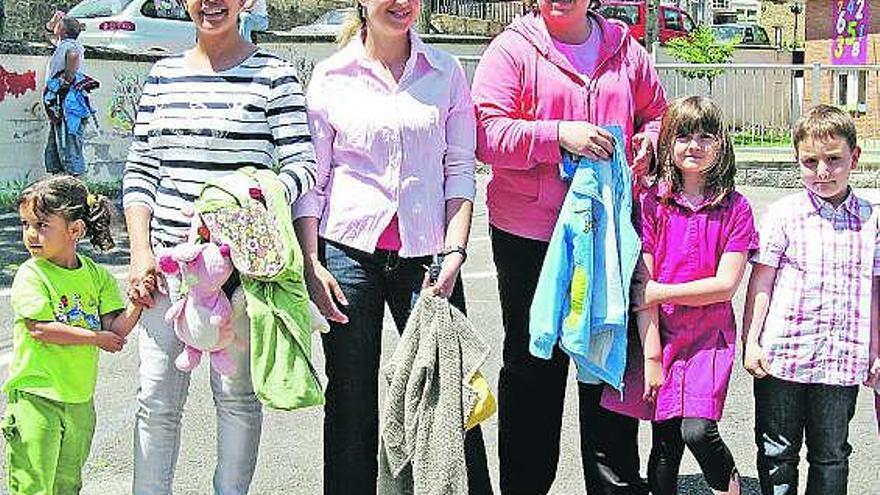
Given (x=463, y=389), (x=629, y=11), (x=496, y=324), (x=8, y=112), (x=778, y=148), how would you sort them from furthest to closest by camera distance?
1. (x=629, y=11)
2. (x=778, y=148)
3. (x=8, y=112)
4. (x=496, y=324)
5. (x=463, y=389)

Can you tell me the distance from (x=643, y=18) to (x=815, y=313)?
25909 millimetres

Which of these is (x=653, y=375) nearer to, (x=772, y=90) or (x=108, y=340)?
(x=108, y=340)

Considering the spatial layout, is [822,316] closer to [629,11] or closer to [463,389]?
[463,389]

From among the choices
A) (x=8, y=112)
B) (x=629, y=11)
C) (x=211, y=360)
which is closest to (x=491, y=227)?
(x=211, y=360)

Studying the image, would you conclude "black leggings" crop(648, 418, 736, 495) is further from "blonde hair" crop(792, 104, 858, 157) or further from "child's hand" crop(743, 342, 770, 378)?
"blonde hair" crop(792, 104, 858, 157)

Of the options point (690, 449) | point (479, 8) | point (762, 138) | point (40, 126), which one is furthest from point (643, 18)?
point (690, 449)

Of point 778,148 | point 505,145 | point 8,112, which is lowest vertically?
point 778,148

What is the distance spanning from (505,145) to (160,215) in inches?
45.8

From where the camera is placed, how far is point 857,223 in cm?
408

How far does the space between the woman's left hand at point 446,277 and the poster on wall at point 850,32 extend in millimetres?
24404

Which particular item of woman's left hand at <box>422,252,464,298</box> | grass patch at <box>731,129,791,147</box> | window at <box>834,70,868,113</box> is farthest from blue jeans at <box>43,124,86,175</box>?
woman's left hand at <box>422,252,464,298</box>

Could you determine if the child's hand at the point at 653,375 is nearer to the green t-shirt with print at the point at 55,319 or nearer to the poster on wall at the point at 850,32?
the green t-shirt with print at the point at 55,319

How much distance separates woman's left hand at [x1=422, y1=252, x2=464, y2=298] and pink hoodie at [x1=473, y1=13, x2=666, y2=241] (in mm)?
377

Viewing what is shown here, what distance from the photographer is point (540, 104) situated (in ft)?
13.4
